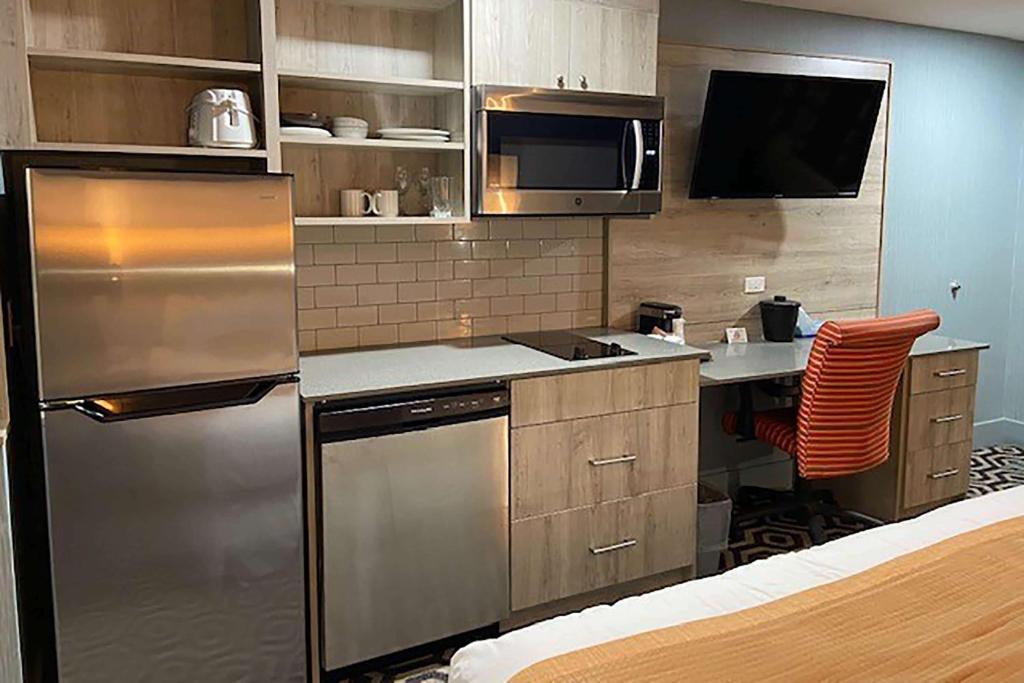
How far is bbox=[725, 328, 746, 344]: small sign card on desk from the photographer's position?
4242mm

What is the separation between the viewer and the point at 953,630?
1.55m

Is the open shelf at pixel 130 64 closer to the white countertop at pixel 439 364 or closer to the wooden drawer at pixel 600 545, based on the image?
the white countertop at pixel 439 364

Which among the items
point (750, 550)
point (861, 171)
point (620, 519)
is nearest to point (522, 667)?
point (620, 519)

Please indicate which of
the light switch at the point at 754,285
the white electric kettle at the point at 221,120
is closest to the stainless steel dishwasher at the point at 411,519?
the white electric kettle at the point at 221,120

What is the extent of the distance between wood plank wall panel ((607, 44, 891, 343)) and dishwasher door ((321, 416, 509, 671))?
130 centimetres

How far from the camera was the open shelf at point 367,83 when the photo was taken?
9.51 feet

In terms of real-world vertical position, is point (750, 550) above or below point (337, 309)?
below

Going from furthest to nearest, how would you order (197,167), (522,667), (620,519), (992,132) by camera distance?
(992,132), (620,519), (197,167), (522,667)

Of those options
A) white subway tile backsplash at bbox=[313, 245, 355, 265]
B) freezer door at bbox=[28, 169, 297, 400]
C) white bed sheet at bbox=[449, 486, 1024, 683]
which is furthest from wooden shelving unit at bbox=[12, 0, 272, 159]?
white bed sheet at bbox=[449, 486, 1024, 683]

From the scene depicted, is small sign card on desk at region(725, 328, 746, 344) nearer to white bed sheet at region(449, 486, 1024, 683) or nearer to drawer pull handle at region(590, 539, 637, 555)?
drawer pull handle at region(590, 539, 637, 555)

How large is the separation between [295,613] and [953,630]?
183 cm

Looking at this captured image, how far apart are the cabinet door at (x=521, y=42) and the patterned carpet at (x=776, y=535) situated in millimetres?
2040

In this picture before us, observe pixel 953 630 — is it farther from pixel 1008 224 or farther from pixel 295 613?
pixel 1008 224

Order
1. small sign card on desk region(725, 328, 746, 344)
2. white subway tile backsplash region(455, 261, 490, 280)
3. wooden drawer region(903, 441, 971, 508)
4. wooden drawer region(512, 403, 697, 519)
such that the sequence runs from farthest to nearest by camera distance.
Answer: small sign card on desk region(725, 328, 746, 344), wooden drawer region(903, 441, 971, 508), white subway tile backsplash region(455, 261, 490, 280), wooden drawer region(512, 403, 697, 519)
